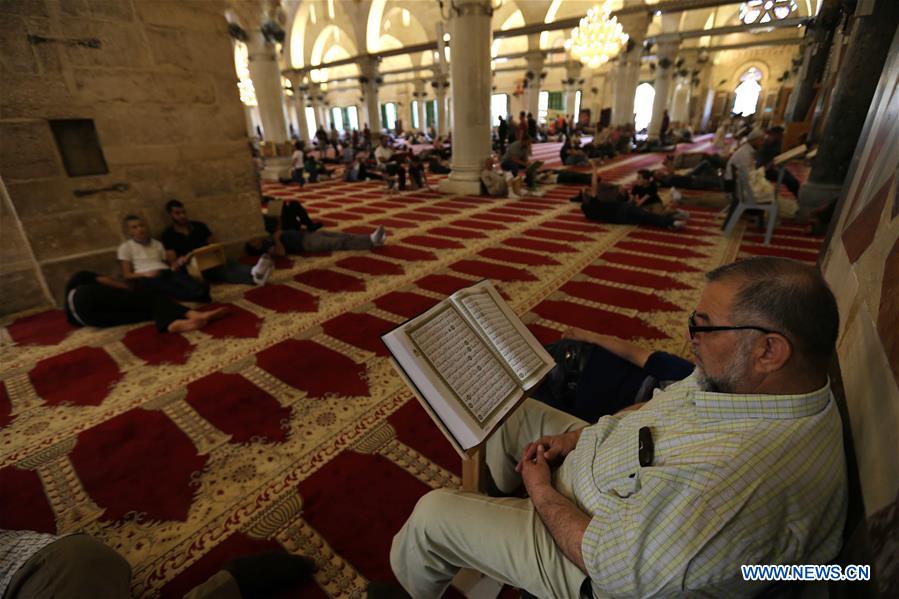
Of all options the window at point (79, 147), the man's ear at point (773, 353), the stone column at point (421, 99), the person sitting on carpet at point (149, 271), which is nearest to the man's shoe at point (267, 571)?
the man's ear at point (773, 353)

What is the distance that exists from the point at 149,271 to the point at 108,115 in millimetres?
1336

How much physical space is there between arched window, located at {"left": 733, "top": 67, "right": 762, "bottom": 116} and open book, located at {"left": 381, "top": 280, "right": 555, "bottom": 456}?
29288 millimetres

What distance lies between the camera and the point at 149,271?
3.41 metres

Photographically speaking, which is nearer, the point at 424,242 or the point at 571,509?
the point at 571,509

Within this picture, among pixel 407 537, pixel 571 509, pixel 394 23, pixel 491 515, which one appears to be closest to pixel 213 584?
pixel 407 537

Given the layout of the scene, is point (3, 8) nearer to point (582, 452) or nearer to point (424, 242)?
point (424, 242)

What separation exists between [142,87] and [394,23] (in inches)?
842

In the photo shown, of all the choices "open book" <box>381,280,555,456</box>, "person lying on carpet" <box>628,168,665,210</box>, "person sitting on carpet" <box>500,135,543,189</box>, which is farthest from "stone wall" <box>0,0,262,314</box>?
"person sitting on carpet" <box>500,135,543,189</box>

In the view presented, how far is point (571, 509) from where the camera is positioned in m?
0.95

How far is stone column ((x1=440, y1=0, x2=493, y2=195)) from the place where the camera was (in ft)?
22.4

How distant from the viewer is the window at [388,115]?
3088 centimetres

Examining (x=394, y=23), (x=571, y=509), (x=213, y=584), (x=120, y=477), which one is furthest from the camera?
(x=394, y=23)

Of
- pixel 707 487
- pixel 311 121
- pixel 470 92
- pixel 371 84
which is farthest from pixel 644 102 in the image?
pixel 707 487

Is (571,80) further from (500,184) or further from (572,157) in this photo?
(500,184)
